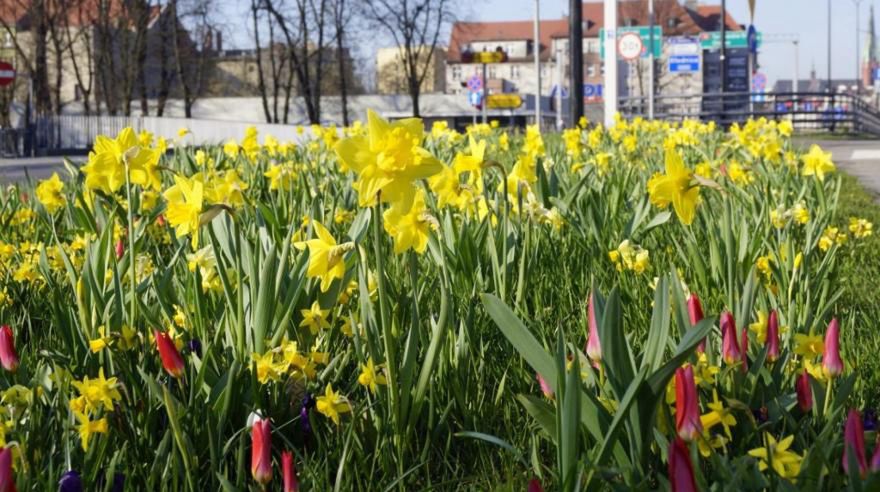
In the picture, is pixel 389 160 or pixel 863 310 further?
pixel 863 310

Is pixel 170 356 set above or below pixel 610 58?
below

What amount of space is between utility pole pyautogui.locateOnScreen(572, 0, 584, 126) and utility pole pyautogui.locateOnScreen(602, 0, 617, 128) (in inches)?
20.6

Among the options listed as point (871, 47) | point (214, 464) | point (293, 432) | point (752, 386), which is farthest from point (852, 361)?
point (871, 47)

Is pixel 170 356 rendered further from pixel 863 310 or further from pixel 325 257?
pixel 863 310

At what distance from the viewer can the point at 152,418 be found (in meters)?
1.83

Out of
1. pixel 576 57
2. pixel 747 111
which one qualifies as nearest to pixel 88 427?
pixel 576 57

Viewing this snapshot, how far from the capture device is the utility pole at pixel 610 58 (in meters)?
15.8

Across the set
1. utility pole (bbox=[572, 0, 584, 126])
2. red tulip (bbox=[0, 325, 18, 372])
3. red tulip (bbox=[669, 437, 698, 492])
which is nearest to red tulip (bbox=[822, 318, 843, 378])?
red tulip (bbox=[669, 437, 698, 492])

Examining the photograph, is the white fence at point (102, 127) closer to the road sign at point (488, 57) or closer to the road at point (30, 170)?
the road sign at point (488, 57)

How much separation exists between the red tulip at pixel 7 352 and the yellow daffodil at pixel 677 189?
3.80 feet

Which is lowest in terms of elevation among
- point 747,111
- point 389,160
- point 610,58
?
point 389,160

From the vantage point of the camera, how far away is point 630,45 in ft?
57.6

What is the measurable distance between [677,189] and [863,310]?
126 centimetres

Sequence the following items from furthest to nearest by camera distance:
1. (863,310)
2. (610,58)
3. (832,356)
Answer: (610,58), (863,310), (832,356)
